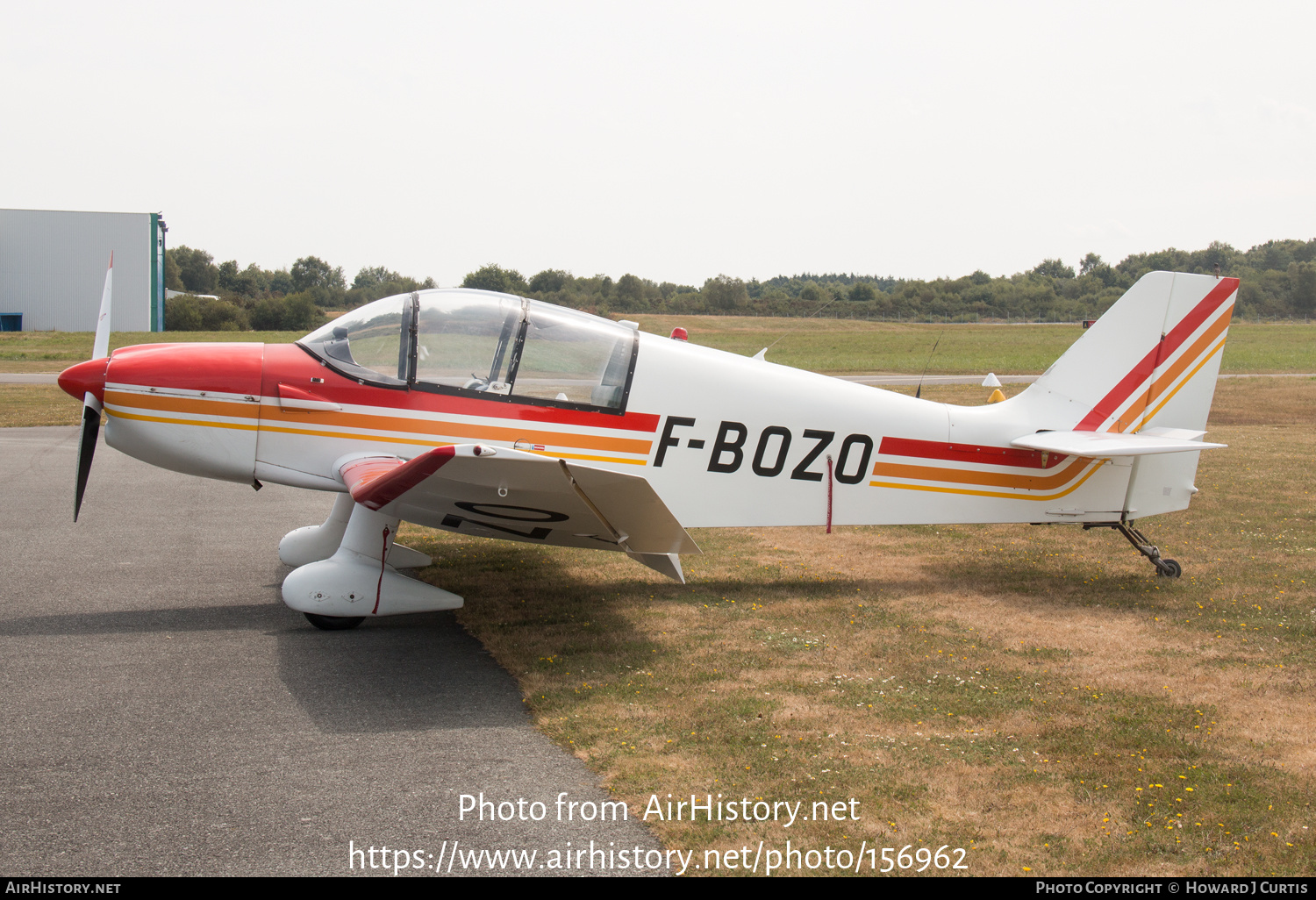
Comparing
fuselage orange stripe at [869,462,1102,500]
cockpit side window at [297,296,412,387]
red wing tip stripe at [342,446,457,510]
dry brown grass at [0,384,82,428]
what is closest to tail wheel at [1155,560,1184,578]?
fuselage orange stripe at [869,462,1102,500]

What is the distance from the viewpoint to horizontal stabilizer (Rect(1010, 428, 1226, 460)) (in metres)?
6.45

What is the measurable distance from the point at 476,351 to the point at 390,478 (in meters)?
1.65

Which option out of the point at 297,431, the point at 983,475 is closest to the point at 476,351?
the point at 297,431

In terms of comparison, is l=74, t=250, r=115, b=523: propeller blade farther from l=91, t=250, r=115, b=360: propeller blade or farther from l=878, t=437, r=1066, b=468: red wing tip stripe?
l=878, t=437, r=1066, b=468: red wing tip stripe

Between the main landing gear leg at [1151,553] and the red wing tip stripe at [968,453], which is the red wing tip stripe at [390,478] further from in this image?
the main landing gear leg at [1151,553]

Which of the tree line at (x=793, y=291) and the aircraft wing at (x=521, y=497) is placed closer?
the aircraft wing at (x=521, y=497)

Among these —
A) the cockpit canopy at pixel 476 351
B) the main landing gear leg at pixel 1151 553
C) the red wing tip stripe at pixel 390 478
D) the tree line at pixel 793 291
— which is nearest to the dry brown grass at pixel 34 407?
the tree line at pixel 793 291

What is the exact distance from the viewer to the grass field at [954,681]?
141 inches

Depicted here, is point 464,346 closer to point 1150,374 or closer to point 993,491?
point 993,491

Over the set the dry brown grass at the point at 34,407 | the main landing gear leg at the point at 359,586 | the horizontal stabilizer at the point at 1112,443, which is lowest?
the dry brown grass at the point at 34,407

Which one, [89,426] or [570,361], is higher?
[570,361]

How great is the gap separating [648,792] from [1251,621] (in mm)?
4866

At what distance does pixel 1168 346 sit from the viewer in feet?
23.5

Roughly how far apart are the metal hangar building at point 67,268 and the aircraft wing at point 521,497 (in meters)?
57.5
